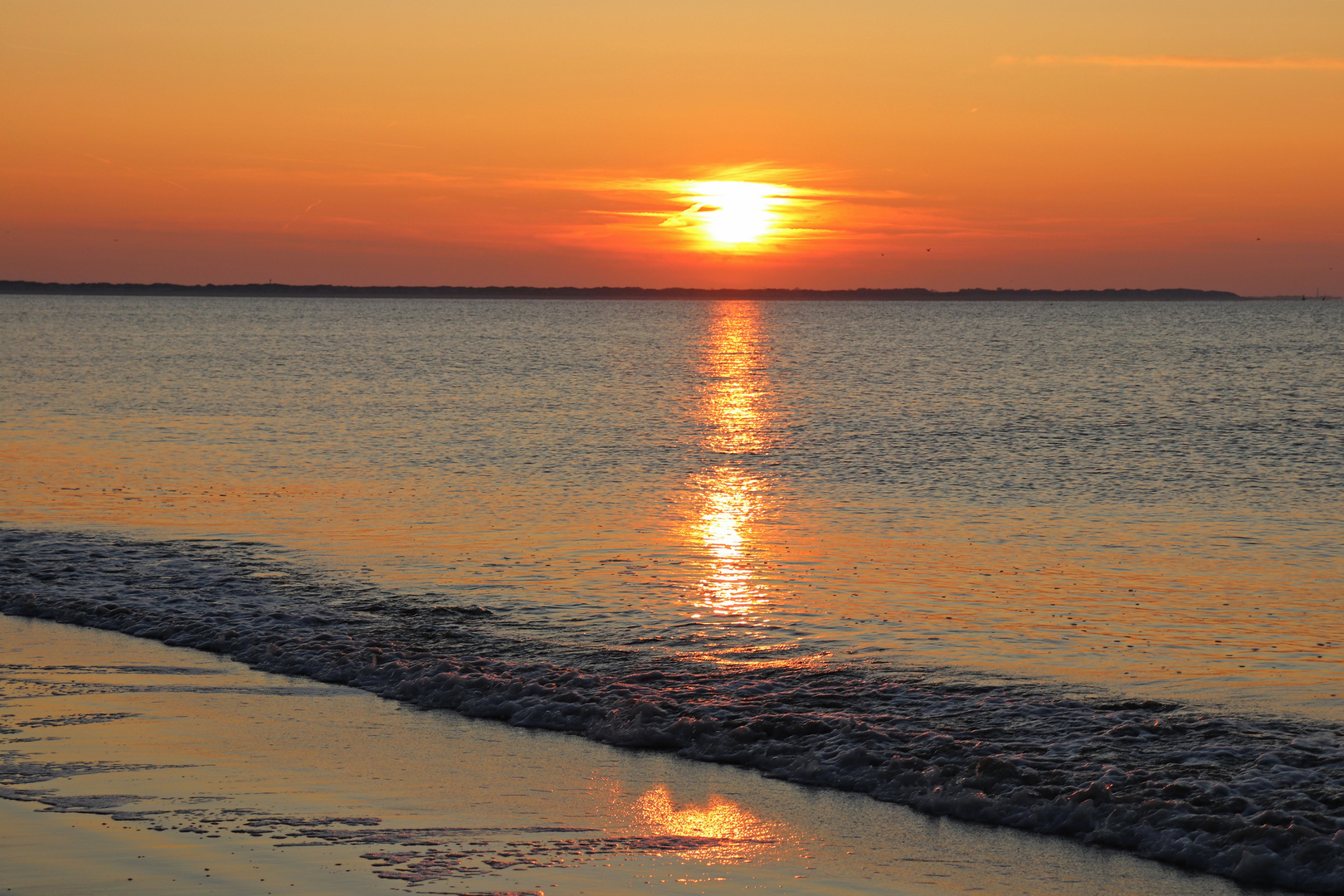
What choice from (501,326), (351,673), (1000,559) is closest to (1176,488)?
(1000,559)

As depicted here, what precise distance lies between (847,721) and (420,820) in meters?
4.27

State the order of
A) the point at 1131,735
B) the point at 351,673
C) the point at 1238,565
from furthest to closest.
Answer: the point at 1238,565
the point at 351,673
the point at 1131,735

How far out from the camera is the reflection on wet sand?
16.5 m

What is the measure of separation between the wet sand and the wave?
1.29 feet

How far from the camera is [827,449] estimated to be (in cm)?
3662

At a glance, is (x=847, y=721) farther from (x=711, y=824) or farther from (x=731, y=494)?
(x=731, y=494)

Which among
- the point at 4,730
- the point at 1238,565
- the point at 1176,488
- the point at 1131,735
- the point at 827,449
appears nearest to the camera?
the point at 4,730

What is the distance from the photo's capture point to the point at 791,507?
81.7ft

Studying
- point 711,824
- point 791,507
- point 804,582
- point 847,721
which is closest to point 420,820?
point 711,824

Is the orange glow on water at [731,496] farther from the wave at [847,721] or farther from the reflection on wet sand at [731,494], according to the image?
the wave at [847,721]

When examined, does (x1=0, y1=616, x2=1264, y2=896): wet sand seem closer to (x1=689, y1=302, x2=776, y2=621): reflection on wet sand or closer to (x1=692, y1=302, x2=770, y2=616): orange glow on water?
(x1=689, y1=302, x2=776, y2=621): reflection on wet sand

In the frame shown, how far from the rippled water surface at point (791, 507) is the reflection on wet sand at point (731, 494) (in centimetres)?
12

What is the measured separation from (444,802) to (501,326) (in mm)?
183139

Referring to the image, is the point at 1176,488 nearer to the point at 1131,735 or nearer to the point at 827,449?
the point at 827,449
